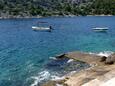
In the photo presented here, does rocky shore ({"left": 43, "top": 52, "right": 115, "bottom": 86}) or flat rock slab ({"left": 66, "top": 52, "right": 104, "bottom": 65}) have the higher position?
rocky shore ({"left": 43, "top": 52, "right": 115, "bottom": 86})

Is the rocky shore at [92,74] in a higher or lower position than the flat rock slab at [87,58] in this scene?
higher

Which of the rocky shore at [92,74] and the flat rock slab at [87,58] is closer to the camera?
the rocky shore at [92,74]

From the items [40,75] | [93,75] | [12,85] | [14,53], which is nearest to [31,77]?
[40,75]

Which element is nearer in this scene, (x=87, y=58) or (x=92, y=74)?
(x=92, y=74)

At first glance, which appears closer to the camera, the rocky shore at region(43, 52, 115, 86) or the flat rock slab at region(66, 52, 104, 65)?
the rocky shore at region(43, 52, 115, 86)

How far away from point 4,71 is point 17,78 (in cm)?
551

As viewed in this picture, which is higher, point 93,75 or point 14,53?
point 93,75

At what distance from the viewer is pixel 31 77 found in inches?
1560

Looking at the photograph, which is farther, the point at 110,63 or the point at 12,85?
the point at 110,63

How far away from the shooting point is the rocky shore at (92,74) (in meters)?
29.5

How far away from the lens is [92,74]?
114ft

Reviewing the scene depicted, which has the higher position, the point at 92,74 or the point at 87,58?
the point at 92,74

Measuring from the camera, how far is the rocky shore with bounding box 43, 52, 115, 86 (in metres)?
29.5

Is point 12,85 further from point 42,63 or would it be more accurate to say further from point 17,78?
point 42,63
